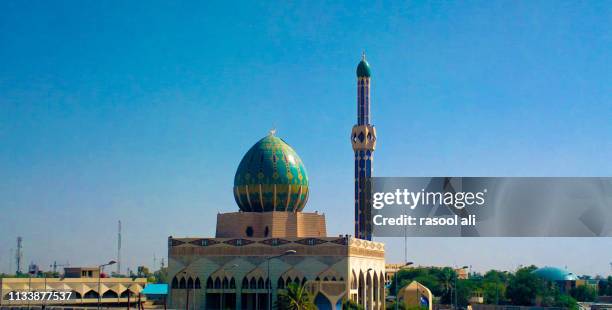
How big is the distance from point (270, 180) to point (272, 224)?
179 inches

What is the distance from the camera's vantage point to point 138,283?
124 meters

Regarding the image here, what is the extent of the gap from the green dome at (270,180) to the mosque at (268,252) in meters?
0.10

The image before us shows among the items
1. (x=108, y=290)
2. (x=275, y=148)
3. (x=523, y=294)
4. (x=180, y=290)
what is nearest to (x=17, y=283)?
(x=108, y=290)

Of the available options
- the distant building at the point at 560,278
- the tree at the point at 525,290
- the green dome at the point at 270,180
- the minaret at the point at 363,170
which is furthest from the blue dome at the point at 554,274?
the green dome at the point at 270,180

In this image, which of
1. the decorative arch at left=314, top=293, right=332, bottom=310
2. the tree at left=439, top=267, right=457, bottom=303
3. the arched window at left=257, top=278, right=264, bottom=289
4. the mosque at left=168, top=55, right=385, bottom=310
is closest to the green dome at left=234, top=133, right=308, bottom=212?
the mosque at left=168, top=55, right=385, bottom=310

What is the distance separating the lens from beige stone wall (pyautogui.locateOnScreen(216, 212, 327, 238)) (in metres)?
88.9

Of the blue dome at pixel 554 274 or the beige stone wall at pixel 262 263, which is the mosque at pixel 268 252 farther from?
the blue dome at pixel 554 274

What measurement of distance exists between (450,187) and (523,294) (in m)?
62.8

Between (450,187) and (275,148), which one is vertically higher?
(275,148)

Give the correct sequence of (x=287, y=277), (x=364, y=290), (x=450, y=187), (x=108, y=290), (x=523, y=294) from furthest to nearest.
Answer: (x=523, y=294), (x=108, y=290), (x=364, y=290), (x=287, y=277), (x=450, y=187)

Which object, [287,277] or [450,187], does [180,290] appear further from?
[450,187]

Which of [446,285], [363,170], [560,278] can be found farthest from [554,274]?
[363,170]

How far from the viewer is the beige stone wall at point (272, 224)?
88.9 m

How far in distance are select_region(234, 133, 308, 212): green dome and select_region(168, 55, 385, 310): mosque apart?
4.0 inches
